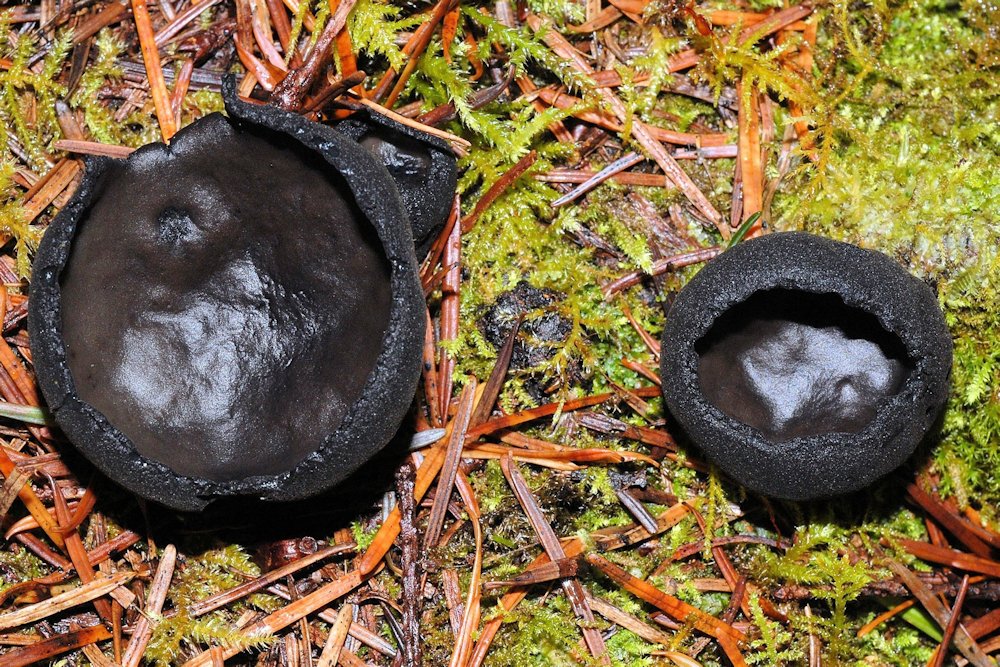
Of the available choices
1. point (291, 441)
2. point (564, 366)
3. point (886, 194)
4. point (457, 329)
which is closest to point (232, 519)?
point (291, 441)

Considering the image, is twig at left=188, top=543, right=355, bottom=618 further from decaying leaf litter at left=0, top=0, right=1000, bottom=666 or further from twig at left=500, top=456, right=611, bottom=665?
twig at left=500, top=456, right=611, bottom=665

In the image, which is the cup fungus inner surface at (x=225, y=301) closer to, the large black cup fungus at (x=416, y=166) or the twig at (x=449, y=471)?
the large black cup fungus at (x=416, y=166)

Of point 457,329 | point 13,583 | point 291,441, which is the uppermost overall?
point 457,329

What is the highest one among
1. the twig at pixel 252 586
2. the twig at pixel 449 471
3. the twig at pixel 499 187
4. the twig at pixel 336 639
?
the twig at pixel 499 187

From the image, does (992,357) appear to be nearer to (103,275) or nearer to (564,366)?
(564,366)

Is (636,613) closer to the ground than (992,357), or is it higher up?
closer to the ground

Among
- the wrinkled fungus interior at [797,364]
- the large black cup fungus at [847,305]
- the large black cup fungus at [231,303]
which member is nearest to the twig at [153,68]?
the large black cup fungus at [231,303]
